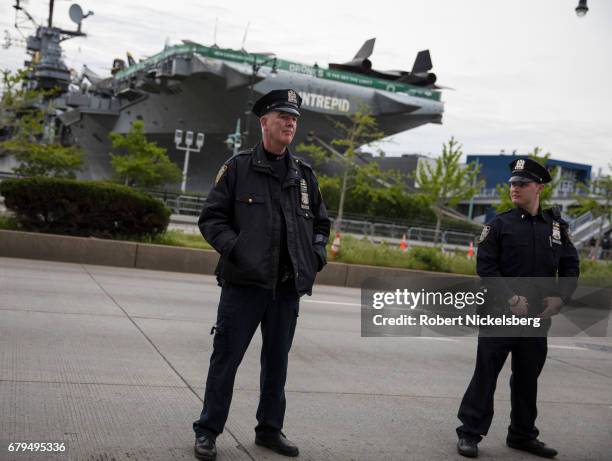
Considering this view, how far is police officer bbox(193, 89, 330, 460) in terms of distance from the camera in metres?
4.22

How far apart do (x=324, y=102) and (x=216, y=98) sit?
9.83 meters

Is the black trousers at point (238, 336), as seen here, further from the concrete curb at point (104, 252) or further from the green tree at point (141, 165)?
the green tree at point (141, 165)

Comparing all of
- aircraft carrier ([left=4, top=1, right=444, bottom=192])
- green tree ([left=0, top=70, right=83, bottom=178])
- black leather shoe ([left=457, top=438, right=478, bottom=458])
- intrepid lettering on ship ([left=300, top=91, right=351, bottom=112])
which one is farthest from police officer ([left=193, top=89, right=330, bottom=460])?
intrepid lettering on ship ([left=300, top=91, right=351, bottom=112])

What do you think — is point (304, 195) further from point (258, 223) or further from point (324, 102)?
point (324, 102)

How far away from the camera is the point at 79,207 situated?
1573 centimetres

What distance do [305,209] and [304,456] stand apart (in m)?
1.53

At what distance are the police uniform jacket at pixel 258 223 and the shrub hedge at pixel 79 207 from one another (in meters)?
12.1

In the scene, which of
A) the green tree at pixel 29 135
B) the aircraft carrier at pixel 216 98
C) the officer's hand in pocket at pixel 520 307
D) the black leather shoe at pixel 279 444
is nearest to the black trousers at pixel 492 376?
the officer's hand in pocket at pixel 520 307

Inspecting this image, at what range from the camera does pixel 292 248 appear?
4293 millimetres

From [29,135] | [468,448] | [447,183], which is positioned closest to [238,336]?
[468,448]

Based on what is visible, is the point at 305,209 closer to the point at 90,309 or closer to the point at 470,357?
the point at 470,357

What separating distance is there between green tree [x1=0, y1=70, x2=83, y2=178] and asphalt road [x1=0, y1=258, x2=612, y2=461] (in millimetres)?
20040

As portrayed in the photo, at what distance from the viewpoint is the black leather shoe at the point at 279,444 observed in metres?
4.49

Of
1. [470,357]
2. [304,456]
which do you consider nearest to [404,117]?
[470,357]
